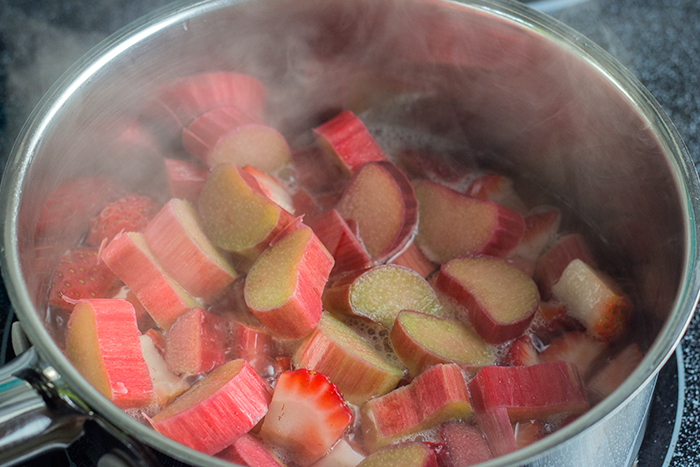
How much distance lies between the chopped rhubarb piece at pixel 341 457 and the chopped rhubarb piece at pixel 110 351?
261 millimetres

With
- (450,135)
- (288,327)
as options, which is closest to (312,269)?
(288,327)

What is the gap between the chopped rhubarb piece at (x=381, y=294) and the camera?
3.26 feet

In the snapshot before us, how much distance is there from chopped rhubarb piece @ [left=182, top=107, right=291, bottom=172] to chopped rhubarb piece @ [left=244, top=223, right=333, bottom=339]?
0.93 feet

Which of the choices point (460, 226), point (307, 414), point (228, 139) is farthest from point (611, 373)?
point (228, 139)

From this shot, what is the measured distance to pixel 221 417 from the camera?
0.77 meters

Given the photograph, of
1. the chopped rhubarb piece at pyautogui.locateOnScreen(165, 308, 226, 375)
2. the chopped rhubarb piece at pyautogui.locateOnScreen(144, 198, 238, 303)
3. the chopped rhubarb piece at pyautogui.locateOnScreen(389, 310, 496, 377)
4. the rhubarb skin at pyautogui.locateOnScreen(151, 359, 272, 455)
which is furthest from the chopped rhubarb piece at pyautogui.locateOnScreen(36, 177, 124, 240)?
the chopped rhubarb piece at pyautogui.locateOnScreen(389, 310, 496, 377)

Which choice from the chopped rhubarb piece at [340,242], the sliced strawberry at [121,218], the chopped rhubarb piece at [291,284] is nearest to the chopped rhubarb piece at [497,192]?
the chopped rhubarb piece at [340,242]

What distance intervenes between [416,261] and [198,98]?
53 centimetres

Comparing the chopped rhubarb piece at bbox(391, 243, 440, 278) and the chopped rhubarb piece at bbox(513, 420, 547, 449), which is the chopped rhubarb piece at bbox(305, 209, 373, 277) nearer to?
the chopped rhubarb piece at bbox(391, 243, 440, 278)

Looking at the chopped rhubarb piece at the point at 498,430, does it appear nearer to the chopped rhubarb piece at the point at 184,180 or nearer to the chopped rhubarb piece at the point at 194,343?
the chopped rhubarb piece at the point at 194,343

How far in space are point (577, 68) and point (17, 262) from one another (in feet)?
2.95

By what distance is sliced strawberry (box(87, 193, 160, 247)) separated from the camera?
1.05 meters

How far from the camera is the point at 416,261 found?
1108 millimetres

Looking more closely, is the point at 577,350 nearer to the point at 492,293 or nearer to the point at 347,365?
the point at 492,293
